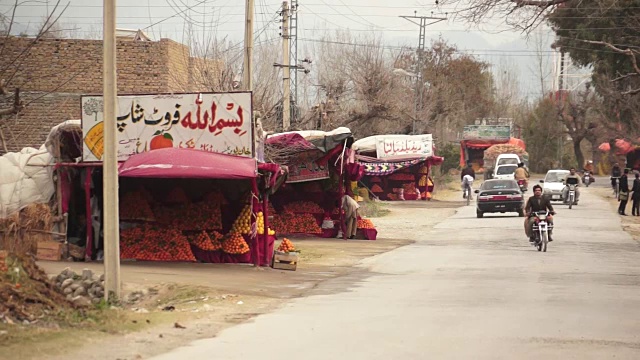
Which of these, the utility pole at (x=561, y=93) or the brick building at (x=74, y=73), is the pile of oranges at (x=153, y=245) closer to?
the brick building at (x=74, y=73)

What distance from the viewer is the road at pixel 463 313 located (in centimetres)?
1154

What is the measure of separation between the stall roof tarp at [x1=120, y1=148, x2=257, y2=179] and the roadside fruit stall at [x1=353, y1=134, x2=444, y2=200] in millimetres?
26033

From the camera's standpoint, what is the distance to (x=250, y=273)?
20.9m

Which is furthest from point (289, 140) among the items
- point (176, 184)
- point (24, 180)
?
point (24, 180)

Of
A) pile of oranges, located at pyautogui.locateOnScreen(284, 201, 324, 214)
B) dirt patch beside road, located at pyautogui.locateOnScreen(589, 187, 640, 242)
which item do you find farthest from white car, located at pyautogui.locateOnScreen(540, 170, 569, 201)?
pile of oranges, located at pyautogui.locateOnScreen(284, 201, 324, 214)

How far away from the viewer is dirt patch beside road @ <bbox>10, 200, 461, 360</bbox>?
1155 centimetres

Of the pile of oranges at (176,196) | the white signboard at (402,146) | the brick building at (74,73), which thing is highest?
the brick building at (74,73)

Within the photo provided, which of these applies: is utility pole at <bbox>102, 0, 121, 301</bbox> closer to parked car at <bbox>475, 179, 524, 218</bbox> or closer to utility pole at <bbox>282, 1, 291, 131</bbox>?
utility pole at <bbox>282, 1, 291, 131</bbox>

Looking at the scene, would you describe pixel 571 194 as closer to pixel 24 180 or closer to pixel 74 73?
pixel 74 73

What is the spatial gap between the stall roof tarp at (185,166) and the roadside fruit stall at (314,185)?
815cm

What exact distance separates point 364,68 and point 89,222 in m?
48.2

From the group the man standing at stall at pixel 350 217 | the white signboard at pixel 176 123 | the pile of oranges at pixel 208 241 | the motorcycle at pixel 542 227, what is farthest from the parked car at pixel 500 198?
the white signboard at pixel 176 123

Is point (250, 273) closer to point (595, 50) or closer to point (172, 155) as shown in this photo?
point (172, 155)

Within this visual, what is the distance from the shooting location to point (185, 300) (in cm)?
1620
